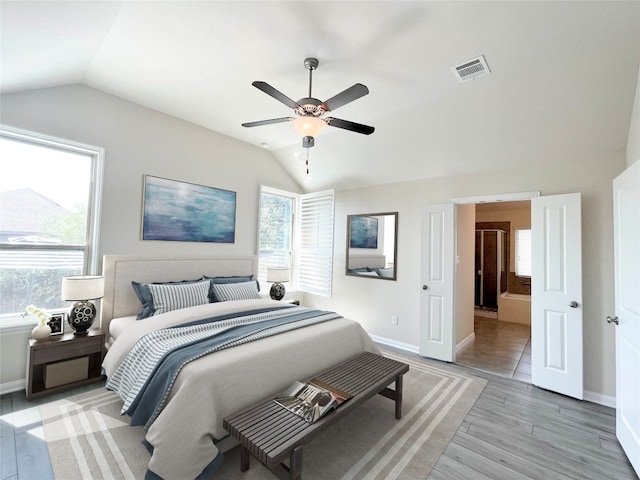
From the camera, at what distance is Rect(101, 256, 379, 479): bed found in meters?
1.66

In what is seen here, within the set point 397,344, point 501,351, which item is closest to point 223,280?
point 397,344

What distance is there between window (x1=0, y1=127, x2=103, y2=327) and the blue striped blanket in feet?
4.47

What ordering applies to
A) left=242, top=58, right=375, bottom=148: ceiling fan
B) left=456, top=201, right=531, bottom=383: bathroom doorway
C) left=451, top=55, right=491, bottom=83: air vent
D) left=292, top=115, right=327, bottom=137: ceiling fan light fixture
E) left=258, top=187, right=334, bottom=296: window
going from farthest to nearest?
1. left=456, top=201, right=531, bottom=383: bathroom doorway
2. left=258, top=187, right=334, bottom=296: window
3. left=451, top=55, right=491, bottom=83: air vent
4. left=292, top=115, right=327, bottom=137: ceiling fan light fixture
5. left=242, top=58, right=375, bottom=148: ceiling fan

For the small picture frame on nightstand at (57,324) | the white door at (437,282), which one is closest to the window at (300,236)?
the white door at (437,282)

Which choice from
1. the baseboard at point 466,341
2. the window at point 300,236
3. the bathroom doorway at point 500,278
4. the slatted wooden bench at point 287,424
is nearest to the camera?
the slatted wooden bench at point 287,424

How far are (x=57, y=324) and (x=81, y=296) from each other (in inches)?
17.3

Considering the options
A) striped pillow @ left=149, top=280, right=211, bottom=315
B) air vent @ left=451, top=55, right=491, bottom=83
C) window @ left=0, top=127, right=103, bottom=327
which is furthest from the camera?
striped pillow @ left=149, top=280, right=211, bottom=315

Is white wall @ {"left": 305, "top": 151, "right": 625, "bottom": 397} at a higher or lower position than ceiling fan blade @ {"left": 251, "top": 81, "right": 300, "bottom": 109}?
lower

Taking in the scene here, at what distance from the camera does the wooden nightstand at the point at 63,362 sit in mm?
2545

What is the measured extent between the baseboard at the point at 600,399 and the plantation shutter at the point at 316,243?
341 centimetres

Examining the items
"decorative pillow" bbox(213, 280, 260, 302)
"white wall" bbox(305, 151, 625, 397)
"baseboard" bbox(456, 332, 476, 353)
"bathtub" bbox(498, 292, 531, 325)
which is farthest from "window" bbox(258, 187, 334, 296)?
"bathtub" bbox(498, 292, 531, 325)

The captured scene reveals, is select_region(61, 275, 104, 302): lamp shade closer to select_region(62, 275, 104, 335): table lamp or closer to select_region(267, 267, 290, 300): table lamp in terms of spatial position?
select_region(62, 275, 104, 335): table lamp

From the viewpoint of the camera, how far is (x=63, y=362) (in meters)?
2.70

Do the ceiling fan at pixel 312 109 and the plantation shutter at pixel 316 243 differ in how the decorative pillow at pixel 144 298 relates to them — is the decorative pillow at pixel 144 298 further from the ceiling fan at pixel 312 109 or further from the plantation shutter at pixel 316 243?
Answer: the plantation shutter at pixel 316 243
